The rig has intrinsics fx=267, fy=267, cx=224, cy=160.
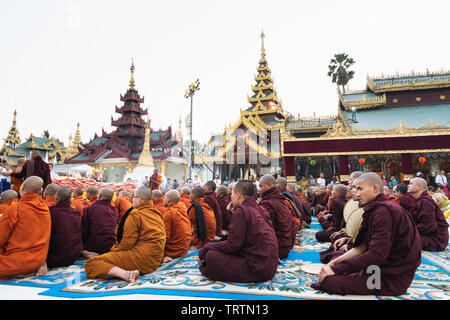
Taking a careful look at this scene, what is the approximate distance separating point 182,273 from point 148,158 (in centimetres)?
1726

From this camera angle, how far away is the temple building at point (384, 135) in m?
14.7

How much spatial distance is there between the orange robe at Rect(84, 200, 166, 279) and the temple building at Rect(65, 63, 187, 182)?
24.2 meters

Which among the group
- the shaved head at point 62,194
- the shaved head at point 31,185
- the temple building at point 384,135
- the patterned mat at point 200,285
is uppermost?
the temple building at point 384,135

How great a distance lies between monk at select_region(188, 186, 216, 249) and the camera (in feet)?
17.0

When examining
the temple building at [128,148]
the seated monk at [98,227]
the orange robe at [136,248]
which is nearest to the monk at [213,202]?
the seated monk at [98,227]

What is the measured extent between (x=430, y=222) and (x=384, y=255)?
3518mm

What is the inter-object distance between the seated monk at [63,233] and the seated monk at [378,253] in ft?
11.5

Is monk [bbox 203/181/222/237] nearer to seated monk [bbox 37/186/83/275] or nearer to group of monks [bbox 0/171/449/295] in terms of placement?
group of monks [bbox 0/171/449/295]

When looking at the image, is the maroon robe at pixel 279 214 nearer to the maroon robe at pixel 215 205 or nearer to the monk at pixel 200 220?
the monk at pixel 200 220

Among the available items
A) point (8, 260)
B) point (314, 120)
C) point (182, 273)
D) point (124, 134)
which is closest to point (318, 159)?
point (314, 120)

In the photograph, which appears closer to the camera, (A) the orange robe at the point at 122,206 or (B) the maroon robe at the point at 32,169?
(A) the orange robe at the point at 122,206
